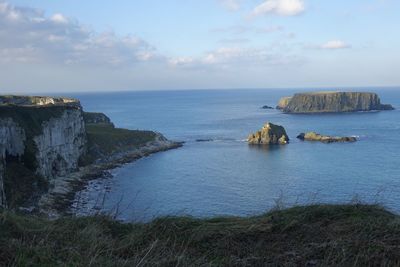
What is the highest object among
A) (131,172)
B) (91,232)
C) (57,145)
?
(91,232)

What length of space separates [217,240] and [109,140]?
8545cm

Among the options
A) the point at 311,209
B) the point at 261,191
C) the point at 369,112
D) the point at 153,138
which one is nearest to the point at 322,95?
the point at 369,112

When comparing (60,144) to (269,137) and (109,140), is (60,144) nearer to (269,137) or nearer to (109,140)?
(109,140)

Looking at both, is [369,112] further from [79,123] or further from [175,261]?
[175,261]

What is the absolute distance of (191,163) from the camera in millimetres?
80000

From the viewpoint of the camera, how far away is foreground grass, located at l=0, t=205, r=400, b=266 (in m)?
5.81

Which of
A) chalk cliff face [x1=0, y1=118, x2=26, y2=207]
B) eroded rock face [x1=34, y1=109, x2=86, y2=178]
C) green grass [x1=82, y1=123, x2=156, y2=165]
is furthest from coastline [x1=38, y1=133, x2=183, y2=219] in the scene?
chalk cliff face [x1=0, y1=118, x2=26, y2=207]

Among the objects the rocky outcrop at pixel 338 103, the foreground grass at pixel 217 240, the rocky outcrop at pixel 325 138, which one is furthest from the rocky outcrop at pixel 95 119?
the foreground grass at pixel 217 240

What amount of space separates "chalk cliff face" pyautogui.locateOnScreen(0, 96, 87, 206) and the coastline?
6.51 ft

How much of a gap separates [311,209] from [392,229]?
1.52m

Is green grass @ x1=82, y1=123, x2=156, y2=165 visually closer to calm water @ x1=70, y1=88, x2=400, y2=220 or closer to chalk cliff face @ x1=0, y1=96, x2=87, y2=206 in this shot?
chalk cliff face @ x1=0, y1=96, x2=87, y2=206

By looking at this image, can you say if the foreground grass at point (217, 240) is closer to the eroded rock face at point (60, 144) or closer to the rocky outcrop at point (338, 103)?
the eroded rock face at point (60, 144)

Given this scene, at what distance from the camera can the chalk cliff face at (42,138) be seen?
172 feet

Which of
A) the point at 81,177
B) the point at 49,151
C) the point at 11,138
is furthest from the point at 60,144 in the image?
the point at 11,138
